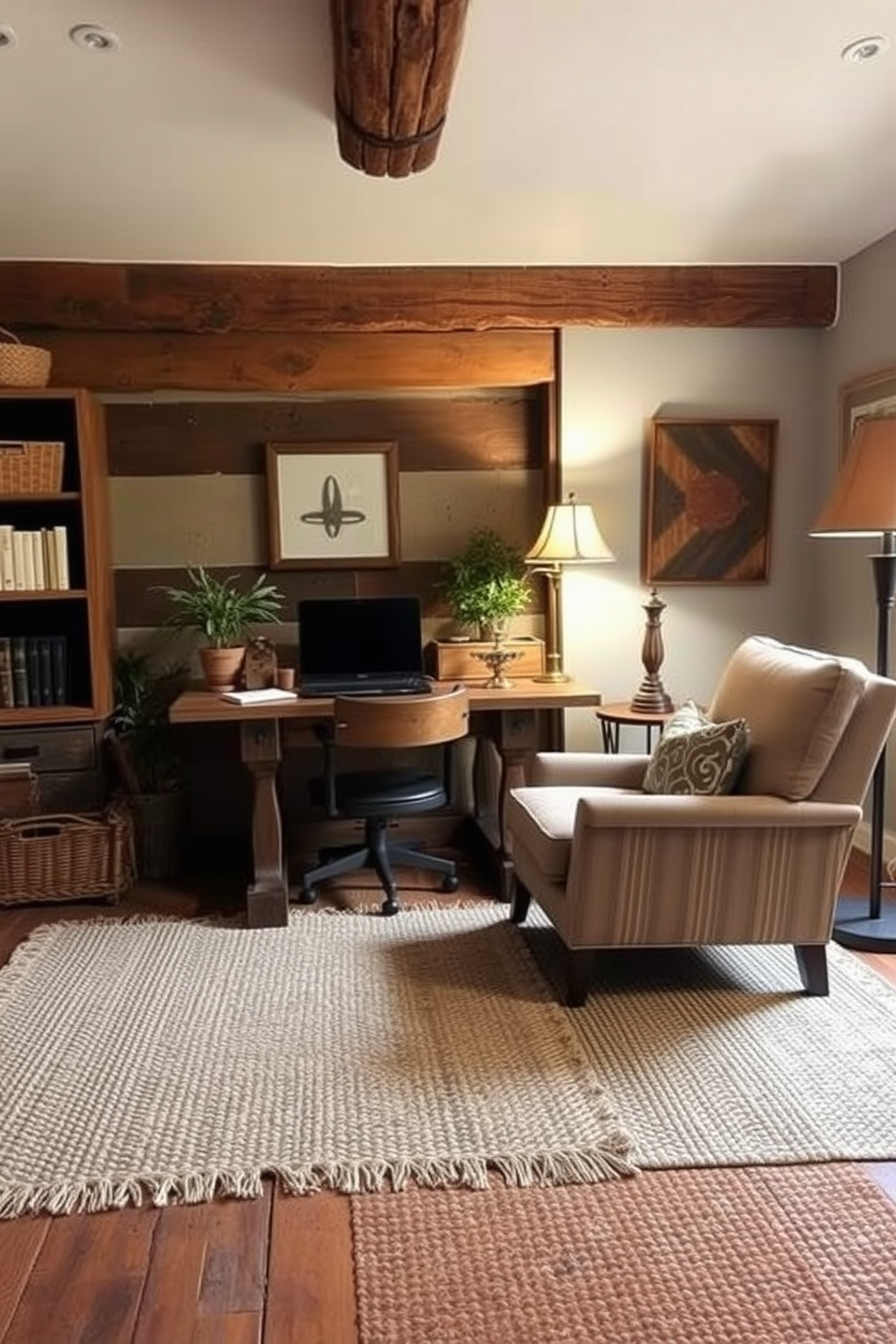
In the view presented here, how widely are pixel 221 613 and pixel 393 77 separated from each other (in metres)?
1.94

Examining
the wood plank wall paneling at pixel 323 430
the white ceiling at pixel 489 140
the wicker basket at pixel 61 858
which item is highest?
the white ceiling at pixel 489 140

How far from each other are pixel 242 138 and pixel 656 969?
8.60 feet

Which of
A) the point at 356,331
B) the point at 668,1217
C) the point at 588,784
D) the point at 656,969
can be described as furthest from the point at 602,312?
the point at 668,1217

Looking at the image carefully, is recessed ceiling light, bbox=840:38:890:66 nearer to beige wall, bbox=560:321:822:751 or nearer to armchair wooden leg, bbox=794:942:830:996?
beige wall, bbox=560:321:822:751

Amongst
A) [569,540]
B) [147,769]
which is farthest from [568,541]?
[147,769]

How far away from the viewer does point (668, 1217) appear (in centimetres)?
170

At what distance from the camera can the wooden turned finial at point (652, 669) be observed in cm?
354

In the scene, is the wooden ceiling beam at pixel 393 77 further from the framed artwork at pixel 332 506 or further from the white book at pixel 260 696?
the white book at pixel 260 696

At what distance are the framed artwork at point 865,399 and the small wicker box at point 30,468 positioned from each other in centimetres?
292

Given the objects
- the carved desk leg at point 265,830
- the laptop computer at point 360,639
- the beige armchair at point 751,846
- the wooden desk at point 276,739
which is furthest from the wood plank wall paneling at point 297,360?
the beige armchair at point 751,846

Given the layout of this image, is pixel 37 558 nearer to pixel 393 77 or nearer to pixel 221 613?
pixel 221 613

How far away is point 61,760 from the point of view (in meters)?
3.41

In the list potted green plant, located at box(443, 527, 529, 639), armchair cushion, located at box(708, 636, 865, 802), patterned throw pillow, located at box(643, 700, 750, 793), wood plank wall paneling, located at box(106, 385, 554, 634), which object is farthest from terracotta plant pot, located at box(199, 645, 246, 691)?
armchair cushion, located at box(708, 636, 865, 802)

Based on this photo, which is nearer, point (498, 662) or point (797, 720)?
point (797, 720)
